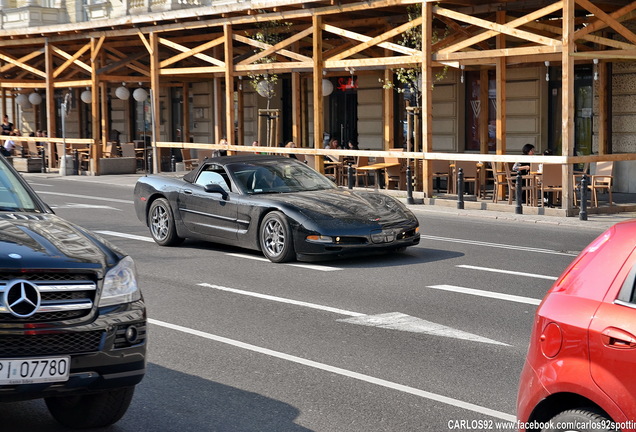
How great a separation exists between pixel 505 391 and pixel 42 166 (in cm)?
3318

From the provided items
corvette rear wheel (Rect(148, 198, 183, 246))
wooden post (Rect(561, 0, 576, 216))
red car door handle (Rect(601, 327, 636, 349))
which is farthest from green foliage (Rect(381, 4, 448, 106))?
red car door handle (Rect(601, 327, 636, 349))

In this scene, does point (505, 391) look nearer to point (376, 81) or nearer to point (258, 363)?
point (258, 363)

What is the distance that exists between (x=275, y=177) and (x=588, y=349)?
10386 mm

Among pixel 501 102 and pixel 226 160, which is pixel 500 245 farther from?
pixel 501 102

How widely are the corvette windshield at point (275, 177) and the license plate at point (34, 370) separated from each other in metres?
8.72

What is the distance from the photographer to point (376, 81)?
3166 cm

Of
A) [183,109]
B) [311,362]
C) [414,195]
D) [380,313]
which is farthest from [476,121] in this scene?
[311,362]

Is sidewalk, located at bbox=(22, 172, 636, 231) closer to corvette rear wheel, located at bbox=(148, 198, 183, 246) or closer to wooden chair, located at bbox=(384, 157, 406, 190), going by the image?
wooden chair, located at bbox=(384, 157, 406, 190)

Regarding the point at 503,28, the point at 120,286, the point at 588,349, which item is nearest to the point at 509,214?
the point at 503,28

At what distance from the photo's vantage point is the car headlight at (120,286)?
5.82m

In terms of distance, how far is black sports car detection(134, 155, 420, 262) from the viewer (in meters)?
13.0

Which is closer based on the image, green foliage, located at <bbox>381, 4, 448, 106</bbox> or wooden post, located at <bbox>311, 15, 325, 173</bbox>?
green foliage, located at <bbox>381, 4, 448, 106</bbox>

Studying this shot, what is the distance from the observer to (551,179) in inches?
790

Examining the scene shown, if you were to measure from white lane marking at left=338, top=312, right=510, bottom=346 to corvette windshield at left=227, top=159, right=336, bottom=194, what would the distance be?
4.80 meters
